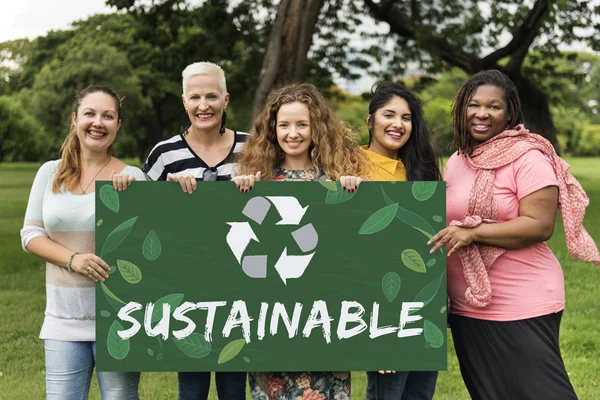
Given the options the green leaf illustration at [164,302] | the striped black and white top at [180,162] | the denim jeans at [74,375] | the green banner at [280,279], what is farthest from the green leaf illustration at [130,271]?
the striped black and white top at [180,162]

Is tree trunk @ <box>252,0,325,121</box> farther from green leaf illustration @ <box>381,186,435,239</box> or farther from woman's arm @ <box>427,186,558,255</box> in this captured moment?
woman's arm @ <box>427,186,558,255</box>

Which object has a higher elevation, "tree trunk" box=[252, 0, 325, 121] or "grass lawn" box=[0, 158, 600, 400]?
"tree trunk" box=[252, 0, 325, 121]

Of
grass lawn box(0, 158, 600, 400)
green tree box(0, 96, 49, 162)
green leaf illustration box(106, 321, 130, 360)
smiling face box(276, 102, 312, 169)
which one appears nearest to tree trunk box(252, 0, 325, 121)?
grass lawn box(0, 158, 600, 400)

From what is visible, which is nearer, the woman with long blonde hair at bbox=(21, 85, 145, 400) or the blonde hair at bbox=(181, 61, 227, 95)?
the woman with long blonde hair at bbox=(21, 85, 145, 400)

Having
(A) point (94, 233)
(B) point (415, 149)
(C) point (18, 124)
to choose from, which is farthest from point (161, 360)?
(C) point (18, 124)

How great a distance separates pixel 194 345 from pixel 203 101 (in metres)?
1.24

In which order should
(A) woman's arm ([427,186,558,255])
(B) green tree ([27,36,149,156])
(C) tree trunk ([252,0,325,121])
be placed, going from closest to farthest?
(A) woman's arm ([427,186,558,255])
(C) tree trunk ([252,0,325,121])
(B) green tree ([27,36,149,156])

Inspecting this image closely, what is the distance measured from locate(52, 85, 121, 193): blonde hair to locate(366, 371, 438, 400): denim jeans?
1759 mm

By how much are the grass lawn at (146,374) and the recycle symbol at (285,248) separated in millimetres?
2440

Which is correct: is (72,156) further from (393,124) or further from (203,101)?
(393,124)

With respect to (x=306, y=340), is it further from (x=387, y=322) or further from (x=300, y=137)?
(x=300, y=137)

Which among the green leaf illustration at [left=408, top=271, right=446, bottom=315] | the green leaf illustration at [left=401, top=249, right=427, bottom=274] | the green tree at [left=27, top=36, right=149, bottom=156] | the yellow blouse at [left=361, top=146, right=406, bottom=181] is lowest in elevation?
the green leaf illustration at [left=408, top=271, right=446, bottom=315]

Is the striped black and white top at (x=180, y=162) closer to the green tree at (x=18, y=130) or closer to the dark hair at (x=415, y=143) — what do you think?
the dark hair at (x=415, y=143)

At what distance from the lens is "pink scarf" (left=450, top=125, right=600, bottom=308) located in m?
3.21
